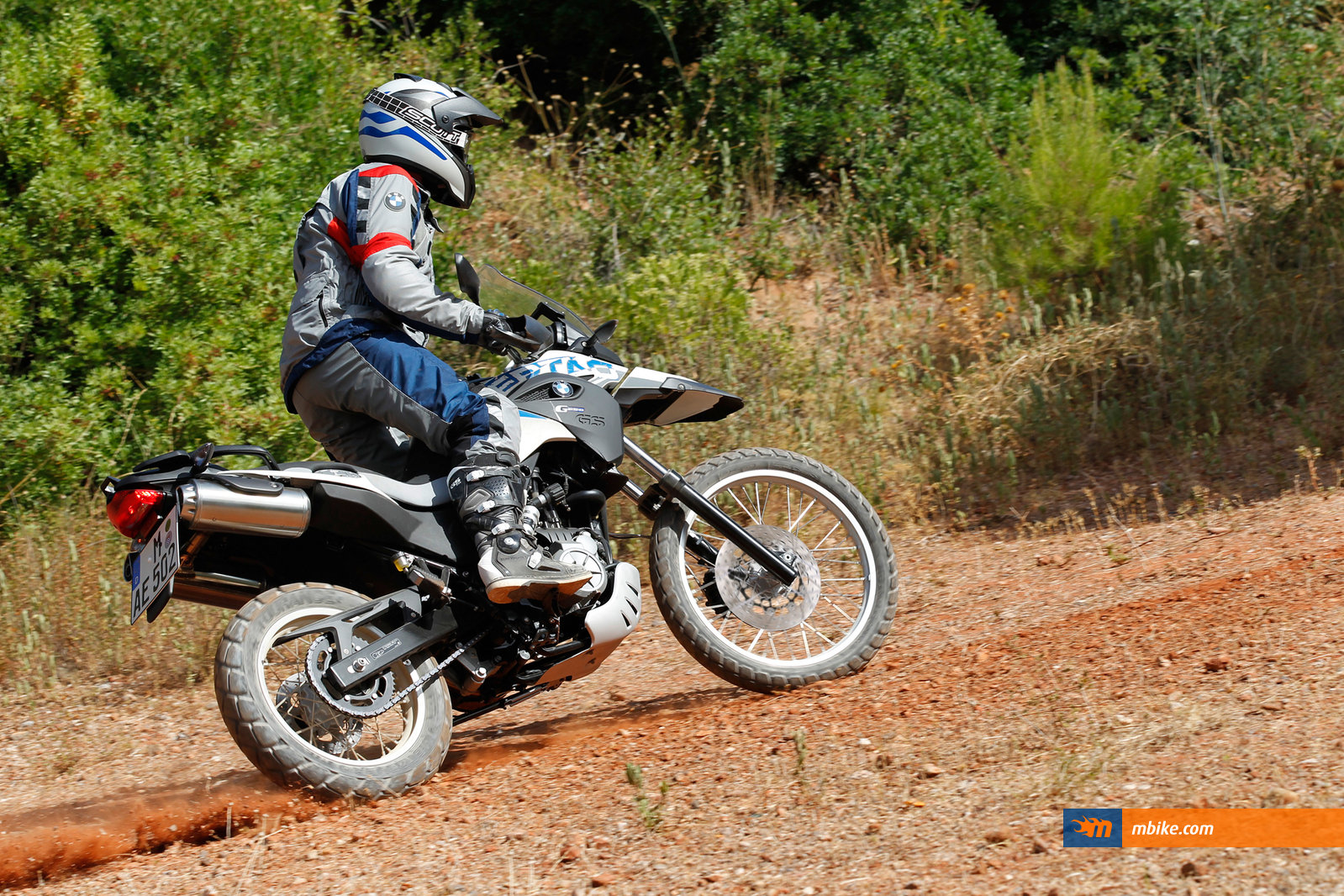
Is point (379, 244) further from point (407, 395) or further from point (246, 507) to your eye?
point (246, 507)

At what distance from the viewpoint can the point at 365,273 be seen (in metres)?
4.15

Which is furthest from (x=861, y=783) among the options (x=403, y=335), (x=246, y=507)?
(x=403, y=335)

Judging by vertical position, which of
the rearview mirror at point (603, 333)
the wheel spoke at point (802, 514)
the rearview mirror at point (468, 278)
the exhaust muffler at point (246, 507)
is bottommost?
the wheel spoke at point (802, 514)

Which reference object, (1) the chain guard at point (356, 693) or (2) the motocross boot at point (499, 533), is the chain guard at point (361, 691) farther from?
(2) the motocross boot at point (499, 533)

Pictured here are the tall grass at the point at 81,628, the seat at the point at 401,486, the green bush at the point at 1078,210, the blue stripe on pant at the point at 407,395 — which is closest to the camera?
the seat at the point at 401,486

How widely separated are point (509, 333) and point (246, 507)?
3.64 ft

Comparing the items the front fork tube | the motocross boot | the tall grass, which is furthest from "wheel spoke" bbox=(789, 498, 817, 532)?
the tall grass

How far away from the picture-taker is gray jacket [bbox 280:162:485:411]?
4.14 meters

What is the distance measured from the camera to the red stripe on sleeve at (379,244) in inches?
163

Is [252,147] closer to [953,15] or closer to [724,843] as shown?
[724,843]

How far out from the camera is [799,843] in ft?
10.6

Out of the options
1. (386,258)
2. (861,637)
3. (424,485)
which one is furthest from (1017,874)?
(386,258)

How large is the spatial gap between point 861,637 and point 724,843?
64.7 inches

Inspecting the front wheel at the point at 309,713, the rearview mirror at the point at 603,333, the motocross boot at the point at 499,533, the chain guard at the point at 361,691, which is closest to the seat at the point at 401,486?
the motocross boot at the point at 499,533
